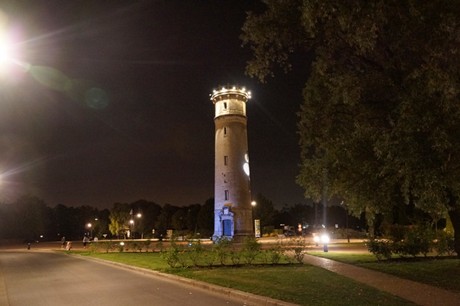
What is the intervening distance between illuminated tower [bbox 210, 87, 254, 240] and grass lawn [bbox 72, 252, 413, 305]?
35.3 m

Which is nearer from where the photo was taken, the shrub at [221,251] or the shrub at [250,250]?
the shrub at [250,250]

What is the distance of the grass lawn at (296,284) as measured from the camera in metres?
10.9

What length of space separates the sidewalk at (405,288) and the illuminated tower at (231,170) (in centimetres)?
3787

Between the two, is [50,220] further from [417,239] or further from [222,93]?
[417,239]

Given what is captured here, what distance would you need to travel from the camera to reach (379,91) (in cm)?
1523

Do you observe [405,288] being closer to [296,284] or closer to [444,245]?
[296,284]

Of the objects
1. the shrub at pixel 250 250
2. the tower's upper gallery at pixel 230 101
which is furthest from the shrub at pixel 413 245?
the tower's upper gallery at pixel 230 101

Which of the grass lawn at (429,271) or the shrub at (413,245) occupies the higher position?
the shrub at (413,245)

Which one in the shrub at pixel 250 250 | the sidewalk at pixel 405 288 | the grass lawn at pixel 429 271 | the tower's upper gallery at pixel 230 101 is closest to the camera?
the sidewalk at pixel 405 288

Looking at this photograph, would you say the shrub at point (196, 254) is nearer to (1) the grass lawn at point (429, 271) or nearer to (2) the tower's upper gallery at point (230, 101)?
(1) the grass lawn at point (429, 271)

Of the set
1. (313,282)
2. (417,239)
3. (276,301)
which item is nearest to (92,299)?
(276,301)

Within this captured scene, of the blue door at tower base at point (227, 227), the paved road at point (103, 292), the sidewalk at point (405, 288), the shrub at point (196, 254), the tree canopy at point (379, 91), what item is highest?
the tree canopy at point (379, 91)

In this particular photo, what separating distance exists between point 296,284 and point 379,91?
726 centimetres

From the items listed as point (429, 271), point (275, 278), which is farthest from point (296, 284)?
point (429, 271)
